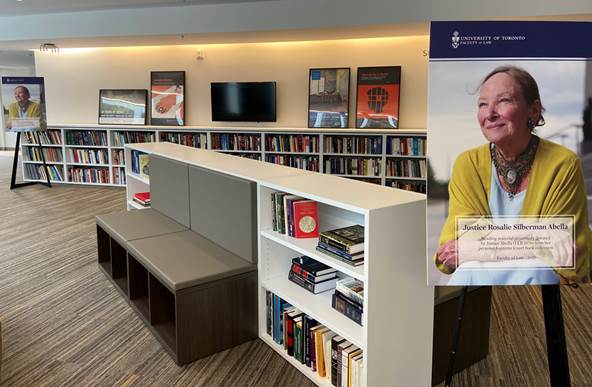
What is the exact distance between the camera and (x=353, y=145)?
23.5 ft

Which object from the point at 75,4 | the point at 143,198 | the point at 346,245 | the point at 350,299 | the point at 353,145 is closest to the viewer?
the point at 346,245

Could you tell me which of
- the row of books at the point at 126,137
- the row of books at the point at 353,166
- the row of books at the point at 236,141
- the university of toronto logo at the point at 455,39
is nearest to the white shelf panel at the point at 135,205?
the row of books at the point at 236,141

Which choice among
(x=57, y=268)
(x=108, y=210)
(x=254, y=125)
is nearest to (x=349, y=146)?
(x=254, y=125)

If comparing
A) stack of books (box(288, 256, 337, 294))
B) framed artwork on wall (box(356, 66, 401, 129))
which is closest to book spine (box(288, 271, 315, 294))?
stack of books (box(288, 256, 337, 294))

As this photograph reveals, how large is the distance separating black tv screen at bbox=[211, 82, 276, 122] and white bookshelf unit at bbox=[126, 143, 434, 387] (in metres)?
5.10

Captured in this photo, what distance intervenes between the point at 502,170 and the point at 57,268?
392 centimetres

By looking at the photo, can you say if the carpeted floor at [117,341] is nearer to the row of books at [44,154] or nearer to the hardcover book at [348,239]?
the hardcover book at [348,239]

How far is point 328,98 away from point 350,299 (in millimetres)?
5429

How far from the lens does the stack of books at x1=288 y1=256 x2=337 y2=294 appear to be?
109 inches

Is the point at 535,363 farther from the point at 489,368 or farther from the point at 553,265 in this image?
the point at 553,265

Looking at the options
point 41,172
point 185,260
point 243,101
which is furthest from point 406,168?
point 41,172

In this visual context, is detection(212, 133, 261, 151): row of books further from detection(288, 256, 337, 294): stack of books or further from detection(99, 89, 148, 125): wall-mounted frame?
detection(288, 256, 337, 294): stack of books

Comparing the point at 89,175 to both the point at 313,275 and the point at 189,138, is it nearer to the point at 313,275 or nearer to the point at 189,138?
the point at 189,138

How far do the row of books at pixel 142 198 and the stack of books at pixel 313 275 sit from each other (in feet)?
7.65
